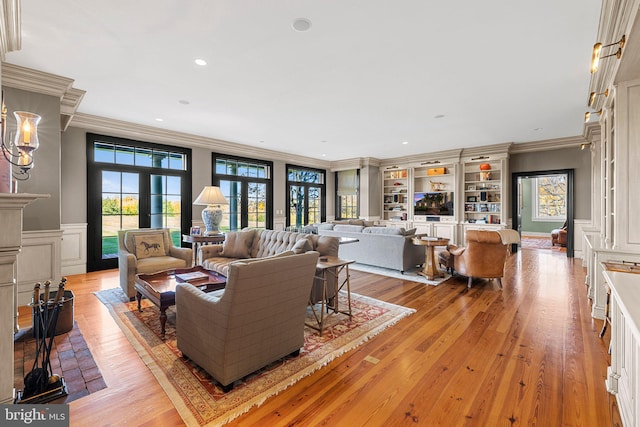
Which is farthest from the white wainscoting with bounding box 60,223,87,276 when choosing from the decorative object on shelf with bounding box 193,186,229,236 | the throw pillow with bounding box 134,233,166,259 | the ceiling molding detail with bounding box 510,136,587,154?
the ceiling molding detail with bounding box 510,136,587,154

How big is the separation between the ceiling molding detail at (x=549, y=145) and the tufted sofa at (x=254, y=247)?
20.6 feet

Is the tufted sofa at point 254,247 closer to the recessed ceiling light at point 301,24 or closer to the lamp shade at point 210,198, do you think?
the lamp shade at point 210,198

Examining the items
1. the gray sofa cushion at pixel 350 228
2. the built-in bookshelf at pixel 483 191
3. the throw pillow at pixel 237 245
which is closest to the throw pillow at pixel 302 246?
the throw pillow at pixel 237 245

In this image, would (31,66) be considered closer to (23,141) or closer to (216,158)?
(23,141)

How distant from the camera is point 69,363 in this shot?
226cm

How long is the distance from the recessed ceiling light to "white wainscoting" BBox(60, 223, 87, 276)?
5068mm

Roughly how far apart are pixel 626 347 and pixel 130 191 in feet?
22.5

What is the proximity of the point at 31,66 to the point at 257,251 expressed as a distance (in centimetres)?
331

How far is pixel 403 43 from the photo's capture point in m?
2.72

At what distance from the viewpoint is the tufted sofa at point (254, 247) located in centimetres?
340

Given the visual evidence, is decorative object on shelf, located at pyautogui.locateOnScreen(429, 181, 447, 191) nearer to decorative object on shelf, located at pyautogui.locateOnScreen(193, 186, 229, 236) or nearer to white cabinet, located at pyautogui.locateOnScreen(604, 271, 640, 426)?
decorative object on shelf, located at pyautogui.locateOnScreen(193, 186, 229, 236)

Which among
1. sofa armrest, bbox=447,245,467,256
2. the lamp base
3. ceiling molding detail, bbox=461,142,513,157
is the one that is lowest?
sofa armrest, bbox=447,245,467,256

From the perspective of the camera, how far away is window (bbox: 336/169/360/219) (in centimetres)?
951

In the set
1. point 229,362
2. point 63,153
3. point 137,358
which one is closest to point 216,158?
point 63,153
